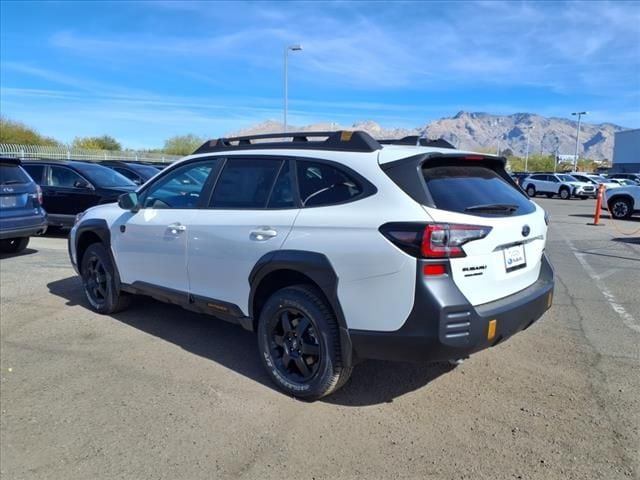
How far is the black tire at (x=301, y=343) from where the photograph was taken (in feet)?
11.2

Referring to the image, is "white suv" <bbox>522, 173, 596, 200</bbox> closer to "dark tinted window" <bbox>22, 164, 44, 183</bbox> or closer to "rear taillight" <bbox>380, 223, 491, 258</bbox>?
"dark tinted window" <bbox>22, 164, 44, 183</bbox>

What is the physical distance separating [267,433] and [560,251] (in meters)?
8.65

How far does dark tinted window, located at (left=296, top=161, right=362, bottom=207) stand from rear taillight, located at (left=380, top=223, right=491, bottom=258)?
45cm

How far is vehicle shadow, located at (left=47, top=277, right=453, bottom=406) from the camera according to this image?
12.5 ft

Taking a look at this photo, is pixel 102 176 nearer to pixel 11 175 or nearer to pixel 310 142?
pixel 11 175

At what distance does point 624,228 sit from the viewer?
1465cm

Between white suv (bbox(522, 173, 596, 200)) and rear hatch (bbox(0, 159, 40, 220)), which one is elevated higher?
rear hatch (bbox(0, 159, 40, 220))

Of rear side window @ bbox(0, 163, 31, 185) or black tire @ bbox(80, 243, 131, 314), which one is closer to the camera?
black tire @ bbox(80, 243, 131, 314)

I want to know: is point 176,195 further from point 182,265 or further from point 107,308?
point 107,308

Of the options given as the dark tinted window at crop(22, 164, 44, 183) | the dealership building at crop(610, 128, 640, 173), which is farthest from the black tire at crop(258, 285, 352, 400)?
the dealership building at crop(610, 128, 640, 173)

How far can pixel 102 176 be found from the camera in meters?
11.3

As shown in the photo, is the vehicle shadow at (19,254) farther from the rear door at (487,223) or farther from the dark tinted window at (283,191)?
the rear door at (487,223)

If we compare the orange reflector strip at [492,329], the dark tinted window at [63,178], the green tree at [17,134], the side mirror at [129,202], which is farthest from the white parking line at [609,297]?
the green tree at [17,134]

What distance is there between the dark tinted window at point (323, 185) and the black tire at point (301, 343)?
63 centimetres
